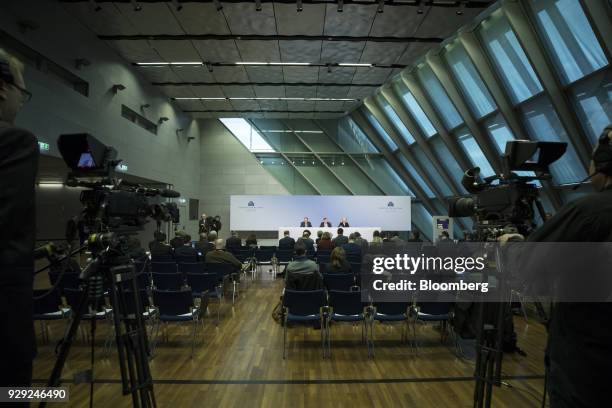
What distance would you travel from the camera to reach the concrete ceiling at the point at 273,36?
7.59m

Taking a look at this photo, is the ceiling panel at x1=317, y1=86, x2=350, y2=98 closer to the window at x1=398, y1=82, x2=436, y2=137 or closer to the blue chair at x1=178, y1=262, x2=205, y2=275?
the window at x1=398, y1=82, x2=436, y2=137

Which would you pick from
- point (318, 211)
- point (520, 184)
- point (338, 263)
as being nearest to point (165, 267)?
point (338, 263)

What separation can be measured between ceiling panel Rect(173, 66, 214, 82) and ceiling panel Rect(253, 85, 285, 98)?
5.85 feet

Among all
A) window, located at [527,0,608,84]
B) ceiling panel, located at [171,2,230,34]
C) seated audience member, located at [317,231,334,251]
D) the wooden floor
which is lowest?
the wooden floor

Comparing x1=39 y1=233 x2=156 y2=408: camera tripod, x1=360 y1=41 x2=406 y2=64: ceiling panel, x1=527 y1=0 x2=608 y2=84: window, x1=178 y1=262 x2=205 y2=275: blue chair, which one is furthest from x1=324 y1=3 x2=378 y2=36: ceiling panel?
x1=39 y1=233 x2=156 y2=408: camera tripod

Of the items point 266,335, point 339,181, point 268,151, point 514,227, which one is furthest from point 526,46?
point 268,151

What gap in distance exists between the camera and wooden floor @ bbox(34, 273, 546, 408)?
3039mm

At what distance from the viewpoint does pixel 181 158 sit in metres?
15.3

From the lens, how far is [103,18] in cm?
805

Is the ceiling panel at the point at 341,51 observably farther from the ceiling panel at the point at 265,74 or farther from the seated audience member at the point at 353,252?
the seated audience member at the point at 353,252

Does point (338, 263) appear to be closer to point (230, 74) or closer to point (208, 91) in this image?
point (230, 74)

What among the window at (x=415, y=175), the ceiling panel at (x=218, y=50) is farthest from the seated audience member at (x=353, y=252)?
the window at (x=415, y=175)

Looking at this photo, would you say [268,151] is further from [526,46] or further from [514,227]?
[514,227]

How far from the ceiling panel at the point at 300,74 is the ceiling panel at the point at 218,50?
1.77 meters
